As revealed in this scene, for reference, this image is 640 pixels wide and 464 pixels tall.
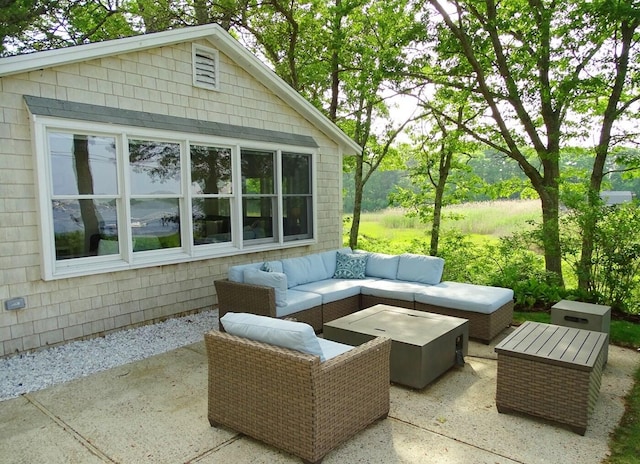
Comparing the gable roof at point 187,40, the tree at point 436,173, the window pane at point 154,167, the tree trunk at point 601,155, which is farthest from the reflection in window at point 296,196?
the tree at point 436,173

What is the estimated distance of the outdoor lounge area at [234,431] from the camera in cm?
283

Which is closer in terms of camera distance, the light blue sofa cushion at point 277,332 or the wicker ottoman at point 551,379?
the light blue sofa cushion at point 277,332

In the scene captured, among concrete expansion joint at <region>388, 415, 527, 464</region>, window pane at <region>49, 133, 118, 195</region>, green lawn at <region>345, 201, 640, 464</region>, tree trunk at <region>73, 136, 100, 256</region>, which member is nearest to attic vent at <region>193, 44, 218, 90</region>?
window pane at <region>49, 133, 118, 195</region>

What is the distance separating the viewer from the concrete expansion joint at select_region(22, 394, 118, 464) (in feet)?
9.42

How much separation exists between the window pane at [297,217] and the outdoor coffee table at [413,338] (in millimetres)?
3335

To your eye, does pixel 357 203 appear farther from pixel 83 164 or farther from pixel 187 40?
pixel 83 164

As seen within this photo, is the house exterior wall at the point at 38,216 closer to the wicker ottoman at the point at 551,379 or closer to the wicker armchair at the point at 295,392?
the wicker armchair at the point at 295,392

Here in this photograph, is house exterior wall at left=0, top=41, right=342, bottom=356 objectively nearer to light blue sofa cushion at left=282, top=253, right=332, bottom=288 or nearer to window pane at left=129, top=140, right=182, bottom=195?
window pane at left=129, top=140, right=182, bottom=195

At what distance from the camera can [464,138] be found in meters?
11.4

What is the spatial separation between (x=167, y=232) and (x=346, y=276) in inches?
106

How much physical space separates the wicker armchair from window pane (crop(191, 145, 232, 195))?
368cm

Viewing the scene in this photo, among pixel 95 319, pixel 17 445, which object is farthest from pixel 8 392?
pixel 95 319

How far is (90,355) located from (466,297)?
441 cm

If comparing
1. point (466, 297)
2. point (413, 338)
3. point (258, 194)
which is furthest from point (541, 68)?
point (413, 338)
